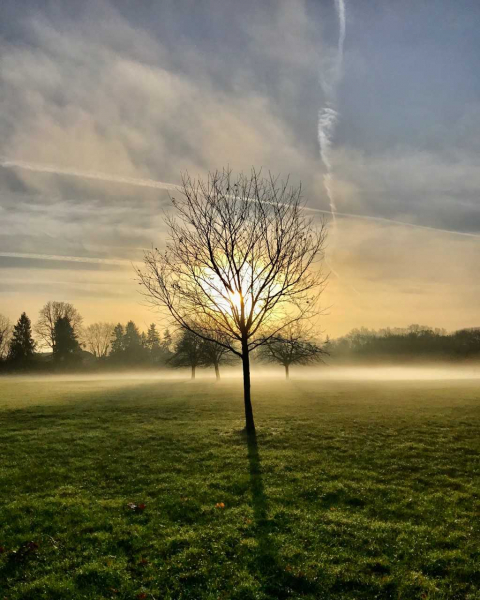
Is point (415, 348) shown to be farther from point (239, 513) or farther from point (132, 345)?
point (239, 513)

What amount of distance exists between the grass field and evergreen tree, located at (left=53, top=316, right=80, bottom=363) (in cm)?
9564

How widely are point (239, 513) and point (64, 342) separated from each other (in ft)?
364

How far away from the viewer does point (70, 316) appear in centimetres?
11331

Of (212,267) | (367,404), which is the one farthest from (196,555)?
(367,404)

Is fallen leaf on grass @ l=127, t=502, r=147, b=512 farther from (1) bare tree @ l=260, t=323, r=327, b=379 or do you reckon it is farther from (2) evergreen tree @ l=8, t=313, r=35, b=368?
(2) evergreen tree @ l=8, t=313, r=35, b=368

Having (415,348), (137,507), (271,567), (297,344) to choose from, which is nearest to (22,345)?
(297,344)

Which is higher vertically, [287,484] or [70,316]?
[70,316]

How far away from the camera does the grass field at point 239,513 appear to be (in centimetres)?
700

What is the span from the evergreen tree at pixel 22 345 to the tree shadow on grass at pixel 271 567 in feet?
358

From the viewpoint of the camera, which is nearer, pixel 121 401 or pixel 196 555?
pixel 196 555

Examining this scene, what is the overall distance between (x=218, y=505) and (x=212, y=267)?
1289 centimetres

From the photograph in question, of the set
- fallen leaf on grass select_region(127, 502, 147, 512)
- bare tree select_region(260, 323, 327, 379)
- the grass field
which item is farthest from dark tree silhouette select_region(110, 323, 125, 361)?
fallen leaf on grass select_region(127, 502, 147, 512)

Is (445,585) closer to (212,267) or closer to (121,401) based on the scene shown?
(212,267)

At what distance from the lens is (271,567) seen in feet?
24.1
